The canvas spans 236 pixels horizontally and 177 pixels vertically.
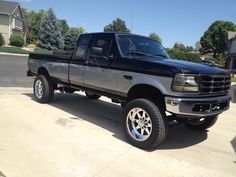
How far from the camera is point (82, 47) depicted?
7605 millimetres

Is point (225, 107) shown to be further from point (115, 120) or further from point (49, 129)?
point (49, 129)

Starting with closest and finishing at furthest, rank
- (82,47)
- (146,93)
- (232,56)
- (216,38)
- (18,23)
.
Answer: (146,93), (82,47), (232,56), (18,23), (216,38)

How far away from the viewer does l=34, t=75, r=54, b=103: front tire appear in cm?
881

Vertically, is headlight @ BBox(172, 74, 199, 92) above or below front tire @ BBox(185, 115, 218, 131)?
above

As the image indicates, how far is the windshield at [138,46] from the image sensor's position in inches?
262

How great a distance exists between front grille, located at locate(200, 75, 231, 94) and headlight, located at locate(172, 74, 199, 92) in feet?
0.58

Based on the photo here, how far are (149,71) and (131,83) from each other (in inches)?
19.9

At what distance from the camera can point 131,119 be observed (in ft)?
19.9

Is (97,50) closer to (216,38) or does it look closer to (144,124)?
(144,124)

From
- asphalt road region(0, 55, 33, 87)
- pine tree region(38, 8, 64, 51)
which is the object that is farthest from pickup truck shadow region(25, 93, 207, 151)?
pine tree region(38, 8, 64, 51)

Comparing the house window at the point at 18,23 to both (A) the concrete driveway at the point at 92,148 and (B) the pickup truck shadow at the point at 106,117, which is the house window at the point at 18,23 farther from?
(A) the concrete driveway at the point at 92,148

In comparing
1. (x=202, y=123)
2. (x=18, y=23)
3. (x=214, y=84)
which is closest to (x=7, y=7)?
(x=18, y=23)

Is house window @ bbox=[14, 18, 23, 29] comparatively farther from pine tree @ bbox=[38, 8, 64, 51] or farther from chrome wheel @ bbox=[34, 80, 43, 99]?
chrome wheel @ bbox=[34, 80, 43, 99]

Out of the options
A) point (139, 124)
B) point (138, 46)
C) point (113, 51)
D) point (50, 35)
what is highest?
point (50, 35)
